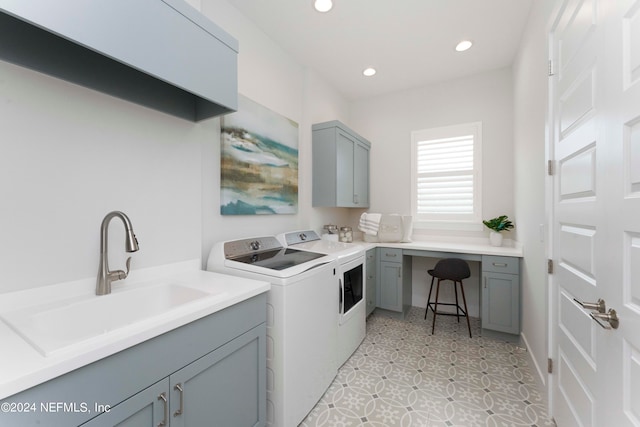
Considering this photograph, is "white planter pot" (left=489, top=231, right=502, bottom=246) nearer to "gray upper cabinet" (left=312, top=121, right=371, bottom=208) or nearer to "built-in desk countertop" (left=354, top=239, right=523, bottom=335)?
"built-in desk countertop" (left=354, top=239, right=523, bottom=335)

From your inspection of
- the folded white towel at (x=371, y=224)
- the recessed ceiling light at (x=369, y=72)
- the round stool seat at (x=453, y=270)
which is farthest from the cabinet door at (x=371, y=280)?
the recessed ceiling light at (x=369, y=72)

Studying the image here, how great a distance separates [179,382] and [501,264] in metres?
2.69

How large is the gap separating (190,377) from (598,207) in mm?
1707

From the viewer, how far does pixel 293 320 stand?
145 centimetres

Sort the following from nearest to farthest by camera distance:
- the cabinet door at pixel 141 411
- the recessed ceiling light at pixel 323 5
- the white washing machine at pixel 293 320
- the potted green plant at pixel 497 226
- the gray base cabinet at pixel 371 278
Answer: the cabinet door at pixel 141 411 → the white washing machine at pixel 293 320 → the recessed ceiling light at pixel 323 5 → the potted green plant at pixel 497 226 → the gray base cabinet at pixel 371 278

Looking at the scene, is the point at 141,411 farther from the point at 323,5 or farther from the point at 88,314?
the point at 323,5

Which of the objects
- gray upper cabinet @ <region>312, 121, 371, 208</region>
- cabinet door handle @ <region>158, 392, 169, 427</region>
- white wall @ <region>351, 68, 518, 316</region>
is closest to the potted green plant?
white wall @ <region>351, 68, 518, 316</region>

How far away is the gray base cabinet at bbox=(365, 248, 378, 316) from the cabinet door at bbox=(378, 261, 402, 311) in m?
0.07

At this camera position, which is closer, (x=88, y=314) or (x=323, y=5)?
(x=88, y=314)

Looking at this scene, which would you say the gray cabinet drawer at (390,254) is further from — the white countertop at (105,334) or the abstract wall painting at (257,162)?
the white countertop at (105,334)

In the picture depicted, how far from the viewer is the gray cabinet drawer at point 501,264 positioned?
235 centimetres

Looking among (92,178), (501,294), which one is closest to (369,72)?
(501,294)

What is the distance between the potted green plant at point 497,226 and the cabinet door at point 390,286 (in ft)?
3.37

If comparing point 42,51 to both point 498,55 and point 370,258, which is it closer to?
point 370,258
